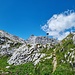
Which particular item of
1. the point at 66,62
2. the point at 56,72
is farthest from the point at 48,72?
the point at 66,62

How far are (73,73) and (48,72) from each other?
2516 centimetres

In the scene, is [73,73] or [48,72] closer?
[73,73]

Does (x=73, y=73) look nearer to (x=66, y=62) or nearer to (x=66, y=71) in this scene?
(x=66, y=71)

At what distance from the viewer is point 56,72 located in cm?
18462

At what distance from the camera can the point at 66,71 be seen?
18325 cm

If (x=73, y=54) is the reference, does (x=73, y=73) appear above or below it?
below

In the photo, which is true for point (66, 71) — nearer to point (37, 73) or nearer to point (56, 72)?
point (56, 72)

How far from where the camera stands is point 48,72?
190 metres

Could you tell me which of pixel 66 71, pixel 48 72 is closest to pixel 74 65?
pixel 66 71

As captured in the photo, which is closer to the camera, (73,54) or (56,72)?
(56,72)

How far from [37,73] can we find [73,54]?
40.2 m

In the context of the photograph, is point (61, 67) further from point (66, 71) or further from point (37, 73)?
point (37, 73)

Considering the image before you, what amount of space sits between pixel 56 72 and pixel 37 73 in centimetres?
2148

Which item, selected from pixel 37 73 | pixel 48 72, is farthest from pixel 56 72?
pixel 37 73
